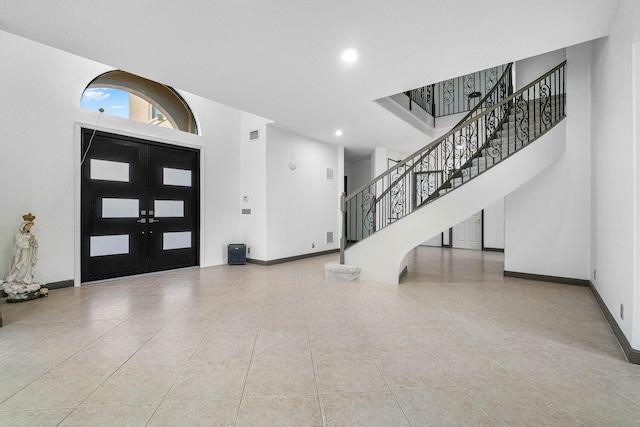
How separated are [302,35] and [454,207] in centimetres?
318

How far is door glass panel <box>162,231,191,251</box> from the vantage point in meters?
5.83

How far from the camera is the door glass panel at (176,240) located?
5828 mm

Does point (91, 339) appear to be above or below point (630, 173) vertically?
below

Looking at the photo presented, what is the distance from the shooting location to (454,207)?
4453 mm

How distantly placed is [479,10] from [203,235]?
5.88 metres

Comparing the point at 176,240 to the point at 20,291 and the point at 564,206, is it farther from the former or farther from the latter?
the point at 564,206

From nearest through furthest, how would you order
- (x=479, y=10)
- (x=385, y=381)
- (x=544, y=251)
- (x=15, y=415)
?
(x=15, y=415), (x=385, y=381), (x=479, y=10), (x=544, y=251)

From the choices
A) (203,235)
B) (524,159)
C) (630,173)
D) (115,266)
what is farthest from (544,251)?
(115,266)

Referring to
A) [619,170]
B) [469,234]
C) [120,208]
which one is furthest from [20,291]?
[469,234]

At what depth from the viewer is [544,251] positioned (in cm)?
495

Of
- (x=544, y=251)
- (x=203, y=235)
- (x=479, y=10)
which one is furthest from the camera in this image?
(x=203, y=235)

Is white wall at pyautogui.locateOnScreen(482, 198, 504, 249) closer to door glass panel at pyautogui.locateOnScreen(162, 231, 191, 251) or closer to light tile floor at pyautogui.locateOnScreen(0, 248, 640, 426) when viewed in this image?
light tile floor at pyautogui.locateOnScreen(0, 248, 640, 426)

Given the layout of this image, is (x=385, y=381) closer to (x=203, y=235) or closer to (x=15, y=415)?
(x=15, y=415)

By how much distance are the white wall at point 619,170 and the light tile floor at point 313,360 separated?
434mm
